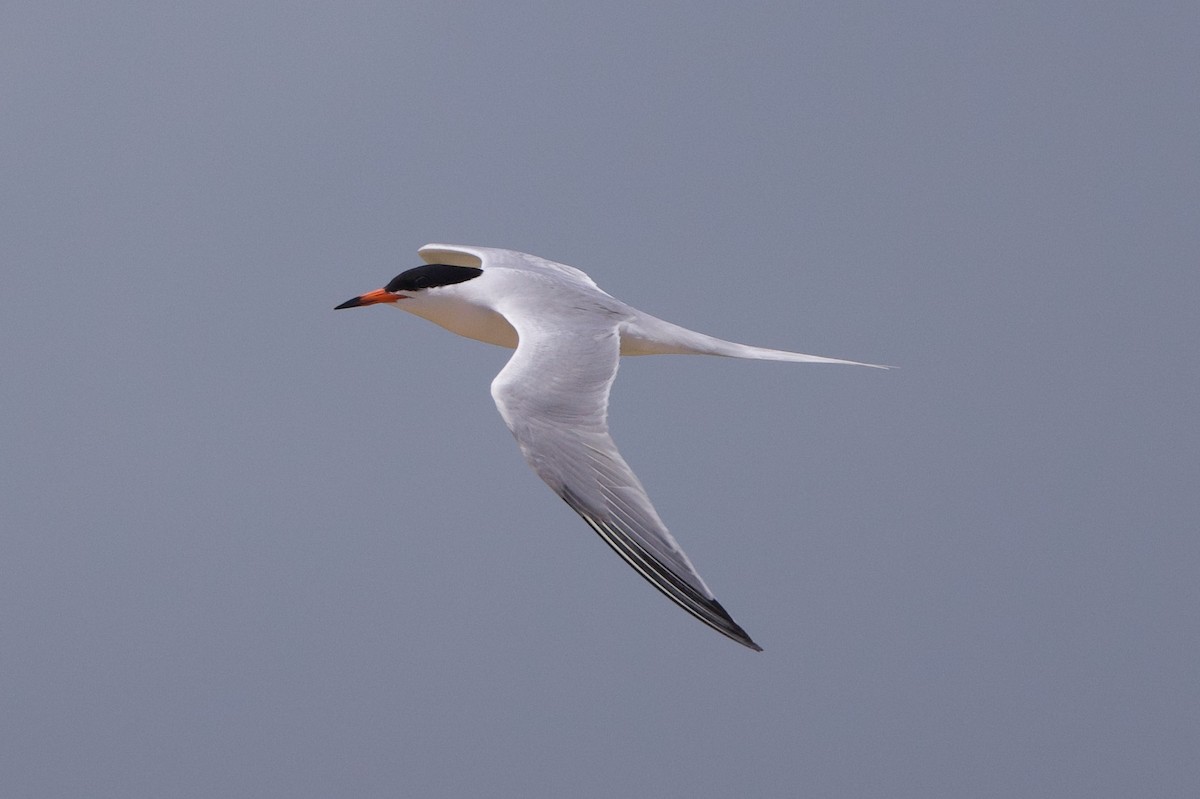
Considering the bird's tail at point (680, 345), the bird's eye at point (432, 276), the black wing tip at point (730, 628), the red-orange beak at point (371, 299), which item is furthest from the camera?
the red-orange beak at point (371, 299)

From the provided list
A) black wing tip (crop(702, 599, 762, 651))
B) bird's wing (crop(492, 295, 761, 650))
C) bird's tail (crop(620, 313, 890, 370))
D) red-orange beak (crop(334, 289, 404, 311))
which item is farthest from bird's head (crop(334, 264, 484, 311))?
black wing tip (crop(702, 599, 762, 651))

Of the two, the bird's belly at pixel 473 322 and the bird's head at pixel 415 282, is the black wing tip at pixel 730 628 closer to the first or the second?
the bird's belly at pixel 473 322

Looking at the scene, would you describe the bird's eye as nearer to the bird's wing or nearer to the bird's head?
the bird's head

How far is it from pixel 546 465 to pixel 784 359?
73.5 inches

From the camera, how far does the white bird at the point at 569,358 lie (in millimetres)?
4848

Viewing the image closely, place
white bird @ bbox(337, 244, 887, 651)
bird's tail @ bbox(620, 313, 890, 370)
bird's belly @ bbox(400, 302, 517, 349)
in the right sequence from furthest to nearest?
bird's belly @ bbox(400, 302, 517, 349)
bird's tail @ bbox(620, 313, 890, 370)
white bird @ bbox(337, 244, 887, 651)

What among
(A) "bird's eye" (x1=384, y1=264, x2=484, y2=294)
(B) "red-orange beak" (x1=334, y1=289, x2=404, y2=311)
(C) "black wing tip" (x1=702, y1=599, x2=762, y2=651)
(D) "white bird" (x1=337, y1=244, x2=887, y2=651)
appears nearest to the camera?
(C) "black wing tip" (x1=702, y1=599, x2=762, y2=651)

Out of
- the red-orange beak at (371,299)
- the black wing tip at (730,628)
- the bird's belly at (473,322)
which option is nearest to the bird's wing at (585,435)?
the black wing tip at (730,628)

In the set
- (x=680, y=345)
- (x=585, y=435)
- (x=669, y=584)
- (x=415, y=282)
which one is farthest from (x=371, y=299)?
(x=669, y=584)

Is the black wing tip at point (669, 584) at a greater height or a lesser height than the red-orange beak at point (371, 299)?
lesser

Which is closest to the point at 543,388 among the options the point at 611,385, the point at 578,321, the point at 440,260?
the point at 611,385

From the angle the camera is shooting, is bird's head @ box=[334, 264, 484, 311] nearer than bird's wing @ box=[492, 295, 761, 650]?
No

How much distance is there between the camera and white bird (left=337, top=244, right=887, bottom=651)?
4848 millimetres

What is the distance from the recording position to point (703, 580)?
4.65 meters
